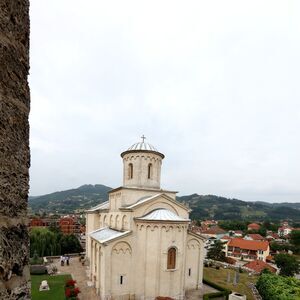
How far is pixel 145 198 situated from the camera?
57.5ft

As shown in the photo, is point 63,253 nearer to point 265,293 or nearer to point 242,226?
point 265,293

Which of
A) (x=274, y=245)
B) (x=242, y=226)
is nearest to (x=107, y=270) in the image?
(x=274, y=245)

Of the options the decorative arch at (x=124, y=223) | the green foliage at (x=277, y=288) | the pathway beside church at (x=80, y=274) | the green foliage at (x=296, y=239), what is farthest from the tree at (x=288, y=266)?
the green foliage at (x=296, y=239)

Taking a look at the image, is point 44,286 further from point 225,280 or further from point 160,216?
point 225,280

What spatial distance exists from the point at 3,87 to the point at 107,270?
50.0 feet

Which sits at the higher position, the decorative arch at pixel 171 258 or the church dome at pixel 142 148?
the church dome at pixel 142 148

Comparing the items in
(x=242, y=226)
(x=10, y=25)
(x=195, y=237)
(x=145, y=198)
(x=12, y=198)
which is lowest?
(x=242, y=226)

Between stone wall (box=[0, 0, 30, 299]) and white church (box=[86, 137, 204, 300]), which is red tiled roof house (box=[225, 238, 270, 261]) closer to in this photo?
white church (box=[86, 137, 204, 300])

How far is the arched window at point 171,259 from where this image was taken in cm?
1526

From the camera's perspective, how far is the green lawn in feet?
53.1

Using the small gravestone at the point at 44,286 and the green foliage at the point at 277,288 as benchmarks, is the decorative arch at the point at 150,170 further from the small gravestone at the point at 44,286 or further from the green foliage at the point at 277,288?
the green foliage at the point at 277,288

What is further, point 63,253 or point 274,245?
point 274,245

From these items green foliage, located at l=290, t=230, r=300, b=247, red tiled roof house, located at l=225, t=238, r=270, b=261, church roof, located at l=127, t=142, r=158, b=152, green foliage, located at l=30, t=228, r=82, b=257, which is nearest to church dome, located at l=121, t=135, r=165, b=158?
church roof, located at l=127, t=142, r=158, b=152

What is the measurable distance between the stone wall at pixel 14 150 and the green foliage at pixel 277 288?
1762 centimetres
